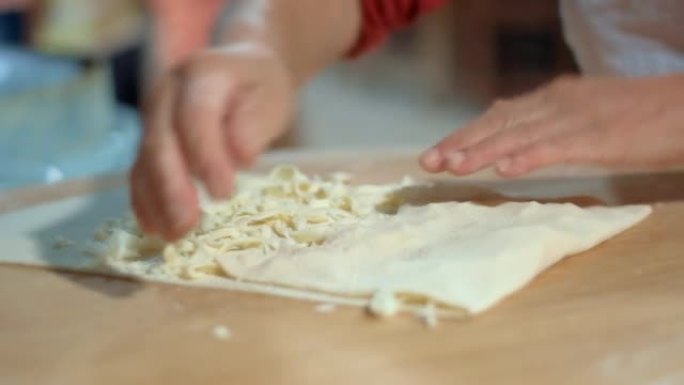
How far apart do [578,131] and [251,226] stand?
22cm

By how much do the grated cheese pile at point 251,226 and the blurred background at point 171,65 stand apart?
12cm

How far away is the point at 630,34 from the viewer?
0.87 meters

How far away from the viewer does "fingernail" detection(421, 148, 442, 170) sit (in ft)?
2.08

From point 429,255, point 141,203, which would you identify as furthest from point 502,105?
point 141,203

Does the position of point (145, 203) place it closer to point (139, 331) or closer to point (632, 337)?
point (139, 331)

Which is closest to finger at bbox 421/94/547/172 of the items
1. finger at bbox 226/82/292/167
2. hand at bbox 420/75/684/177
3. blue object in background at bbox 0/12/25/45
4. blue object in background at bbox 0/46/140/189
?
hand at bbox 420/75/684/177

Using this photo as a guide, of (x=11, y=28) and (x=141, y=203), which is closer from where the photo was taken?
(x=141, y=203)

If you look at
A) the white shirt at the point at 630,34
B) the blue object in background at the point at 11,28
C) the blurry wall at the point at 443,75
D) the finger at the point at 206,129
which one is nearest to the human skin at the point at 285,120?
the finger at the point at 206,129

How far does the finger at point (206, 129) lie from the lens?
1.63 feet

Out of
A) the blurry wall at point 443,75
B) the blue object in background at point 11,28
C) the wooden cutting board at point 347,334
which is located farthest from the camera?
the blurry wall at point 443,75

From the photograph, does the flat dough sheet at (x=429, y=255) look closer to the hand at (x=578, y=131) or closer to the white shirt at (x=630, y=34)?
the hand at (x=578, y=131)

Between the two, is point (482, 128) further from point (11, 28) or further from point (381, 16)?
point (11, 28)

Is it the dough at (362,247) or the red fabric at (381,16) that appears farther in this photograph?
the red fabric at (381,16)

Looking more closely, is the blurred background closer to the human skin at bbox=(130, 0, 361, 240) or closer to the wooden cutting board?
the human skin at bbox=(130, 0, 361, 240)
